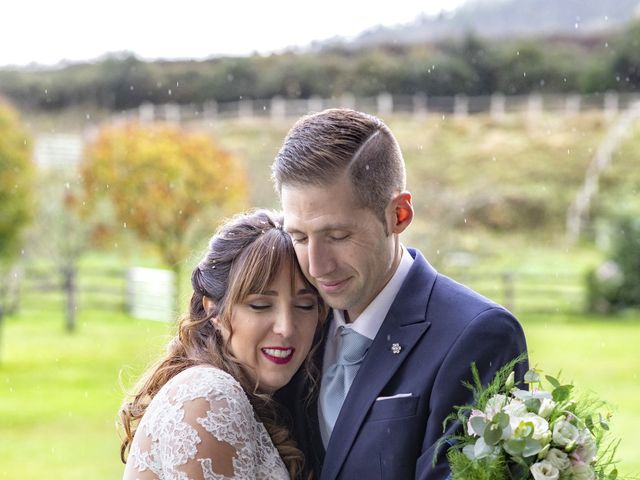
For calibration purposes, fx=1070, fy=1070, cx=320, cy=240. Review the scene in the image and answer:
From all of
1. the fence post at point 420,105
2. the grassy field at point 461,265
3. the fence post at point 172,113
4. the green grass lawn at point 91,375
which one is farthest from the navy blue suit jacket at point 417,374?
the fence post at point 420,105

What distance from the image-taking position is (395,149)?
7.31 feet

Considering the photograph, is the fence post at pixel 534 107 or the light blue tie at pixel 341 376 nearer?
the light blue tie at pixel 341 376

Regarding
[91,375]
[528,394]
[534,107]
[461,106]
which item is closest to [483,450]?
[528,394]

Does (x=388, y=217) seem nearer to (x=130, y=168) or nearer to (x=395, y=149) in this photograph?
(x=395, y=149)

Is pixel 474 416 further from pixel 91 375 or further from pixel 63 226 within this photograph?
pixel 91 375

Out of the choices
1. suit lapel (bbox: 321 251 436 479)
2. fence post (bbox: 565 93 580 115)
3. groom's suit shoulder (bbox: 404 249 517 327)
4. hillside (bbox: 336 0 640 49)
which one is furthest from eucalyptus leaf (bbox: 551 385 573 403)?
A: fence post (bbox: 565 93 580 115)

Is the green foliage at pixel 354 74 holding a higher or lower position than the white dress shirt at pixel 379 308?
lower

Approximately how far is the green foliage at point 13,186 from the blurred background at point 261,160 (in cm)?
2

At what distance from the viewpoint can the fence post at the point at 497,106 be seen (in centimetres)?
1383

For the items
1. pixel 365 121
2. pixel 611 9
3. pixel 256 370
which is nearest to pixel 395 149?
pixel 365 121

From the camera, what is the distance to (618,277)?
12688 millimetres

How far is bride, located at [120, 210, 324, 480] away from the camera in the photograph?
2162 millimetres

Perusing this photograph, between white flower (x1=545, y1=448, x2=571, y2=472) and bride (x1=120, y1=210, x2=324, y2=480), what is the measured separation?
0.63 m

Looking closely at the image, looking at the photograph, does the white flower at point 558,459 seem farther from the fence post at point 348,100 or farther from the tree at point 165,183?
the fence post at point 348,100
